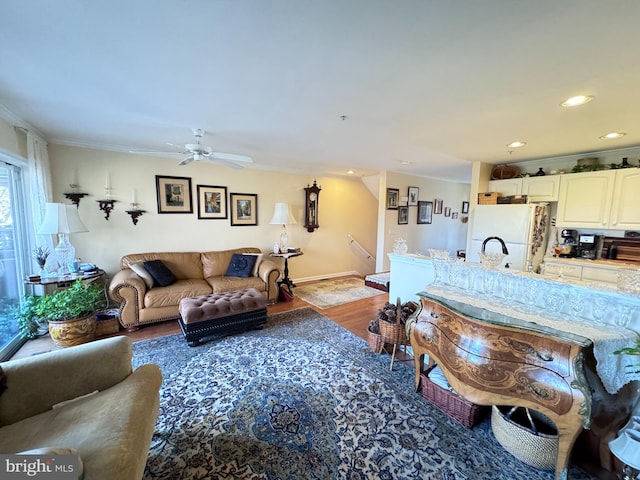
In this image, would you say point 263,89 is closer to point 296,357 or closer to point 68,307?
point 296,357

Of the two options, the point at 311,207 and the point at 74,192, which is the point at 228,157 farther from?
the point at 311,207

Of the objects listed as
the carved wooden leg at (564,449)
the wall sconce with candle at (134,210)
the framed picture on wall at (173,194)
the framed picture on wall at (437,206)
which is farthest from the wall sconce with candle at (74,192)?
the framed picture on wall at (437,206)

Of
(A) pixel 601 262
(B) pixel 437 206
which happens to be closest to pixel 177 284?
(A) pixel 601 262

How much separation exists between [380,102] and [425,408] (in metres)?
2.43

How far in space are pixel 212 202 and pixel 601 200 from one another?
568cm

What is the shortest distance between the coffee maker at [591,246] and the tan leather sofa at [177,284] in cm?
447

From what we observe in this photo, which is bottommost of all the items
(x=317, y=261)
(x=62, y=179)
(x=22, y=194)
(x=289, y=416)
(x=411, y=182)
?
(x=289, y=416)

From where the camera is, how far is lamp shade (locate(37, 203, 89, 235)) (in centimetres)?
280

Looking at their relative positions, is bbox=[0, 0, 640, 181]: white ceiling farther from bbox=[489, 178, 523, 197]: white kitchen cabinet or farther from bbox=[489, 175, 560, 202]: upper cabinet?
bbox=[489, 178, 523, 197]: white kitchen cabinet

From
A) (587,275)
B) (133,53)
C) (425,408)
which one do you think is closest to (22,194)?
(133,53)

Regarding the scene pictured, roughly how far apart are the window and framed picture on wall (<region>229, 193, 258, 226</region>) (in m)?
2.54

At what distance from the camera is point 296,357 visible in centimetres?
260

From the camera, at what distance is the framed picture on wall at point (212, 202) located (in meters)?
4.42

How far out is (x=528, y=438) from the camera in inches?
57.7
